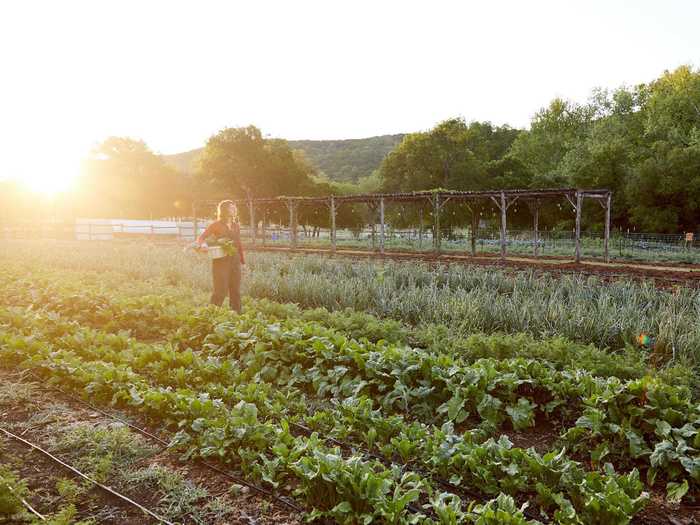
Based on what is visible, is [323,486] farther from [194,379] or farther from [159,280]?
[159,280]

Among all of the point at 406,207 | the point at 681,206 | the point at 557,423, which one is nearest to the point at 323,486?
the point at 557,423

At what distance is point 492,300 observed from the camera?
9430 mm

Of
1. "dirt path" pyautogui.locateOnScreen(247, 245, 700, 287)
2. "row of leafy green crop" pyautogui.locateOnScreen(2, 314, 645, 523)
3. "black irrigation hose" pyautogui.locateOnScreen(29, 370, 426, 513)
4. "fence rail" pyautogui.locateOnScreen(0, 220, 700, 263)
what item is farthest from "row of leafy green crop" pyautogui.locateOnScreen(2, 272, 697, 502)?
"fence rail" pyautogui.locateOnScreen(0, 220, 700, 263)

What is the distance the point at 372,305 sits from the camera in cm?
968

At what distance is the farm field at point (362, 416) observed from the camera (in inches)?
132

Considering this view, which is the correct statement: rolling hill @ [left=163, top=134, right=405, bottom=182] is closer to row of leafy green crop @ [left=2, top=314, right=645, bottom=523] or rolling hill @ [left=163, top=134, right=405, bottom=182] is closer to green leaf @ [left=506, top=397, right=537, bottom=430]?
green leaf @ [left=506, top=397, right=537, bottom=430]

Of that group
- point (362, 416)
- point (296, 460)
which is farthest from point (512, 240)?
point (296, 460)

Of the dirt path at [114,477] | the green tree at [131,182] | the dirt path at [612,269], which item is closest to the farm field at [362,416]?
the dirt path at [114,477]

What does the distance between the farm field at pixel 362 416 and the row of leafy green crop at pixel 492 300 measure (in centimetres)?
6

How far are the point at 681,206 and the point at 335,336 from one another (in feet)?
112

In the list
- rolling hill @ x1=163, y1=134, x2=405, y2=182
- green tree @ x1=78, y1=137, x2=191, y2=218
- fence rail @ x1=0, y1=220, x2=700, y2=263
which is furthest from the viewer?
rolling hill @ x1=163, y1=134, x2=405, y2=182

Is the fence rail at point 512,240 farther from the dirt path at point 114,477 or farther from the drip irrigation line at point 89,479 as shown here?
the drip irrigation line at point 89,479

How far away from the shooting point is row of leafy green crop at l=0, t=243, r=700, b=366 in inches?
280

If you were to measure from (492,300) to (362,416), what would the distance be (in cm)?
557
